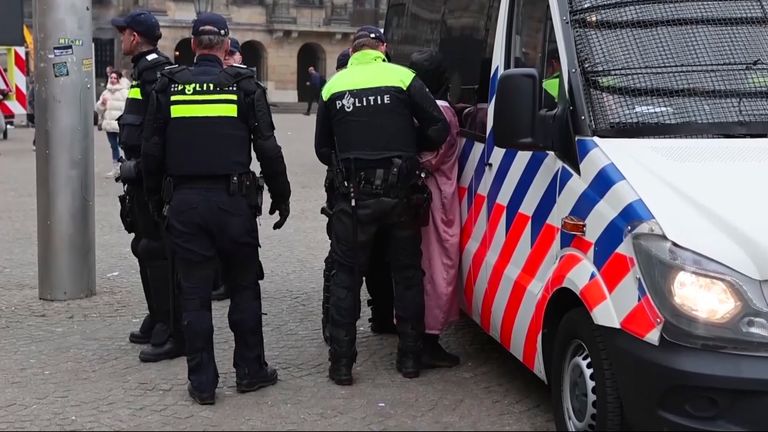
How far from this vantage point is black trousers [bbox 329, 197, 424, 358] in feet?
16.5

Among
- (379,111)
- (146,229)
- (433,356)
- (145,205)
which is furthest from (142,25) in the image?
(433,356)

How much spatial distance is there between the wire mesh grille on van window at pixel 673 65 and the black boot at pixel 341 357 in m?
1.93

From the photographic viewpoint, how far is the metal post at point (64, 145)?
6.99 metres

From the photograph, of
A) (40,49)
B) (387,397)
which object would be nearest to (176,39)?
(40,49)

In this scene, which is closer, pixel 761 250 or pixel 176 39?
pixel 761 250

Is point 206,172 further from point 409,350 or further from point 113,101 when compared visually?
point 113,101

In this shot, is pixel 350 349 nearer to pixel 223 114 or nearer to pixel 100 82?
pixel 223 114

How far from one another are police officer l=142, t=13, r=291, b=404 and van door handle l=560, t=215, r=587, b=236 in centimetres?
167

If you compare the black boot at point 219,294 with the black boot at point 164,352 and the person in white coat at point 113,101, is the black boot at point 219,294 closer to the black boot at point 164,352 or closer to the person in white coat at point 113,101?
the black boot at point 164,352

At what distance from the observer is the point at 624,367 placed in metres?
3.48

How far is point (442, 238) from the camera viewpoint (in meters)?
5.37

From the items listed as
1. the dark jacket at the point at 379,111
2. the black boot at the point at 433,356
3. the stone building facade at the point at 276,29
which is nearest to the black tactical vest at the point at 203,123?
the dark jacket at the point at 379,111

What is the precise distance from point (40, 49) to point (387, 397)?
4016mm

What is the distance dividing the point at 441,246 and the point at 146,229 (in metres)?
1.85
